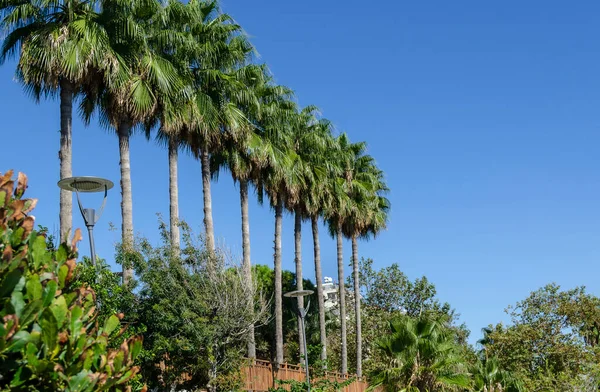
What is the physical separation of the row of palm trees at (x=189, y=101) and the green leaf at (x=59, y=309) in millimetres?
15879

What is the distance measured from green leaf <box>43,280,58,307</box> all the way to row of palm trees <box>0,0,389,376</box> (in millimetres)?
15861

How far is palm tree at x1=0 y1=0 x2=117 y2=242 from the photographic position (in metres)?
20.6

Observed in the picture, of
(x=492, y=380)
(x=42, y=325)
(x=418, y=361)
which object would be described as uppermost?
(x=42, y=325)

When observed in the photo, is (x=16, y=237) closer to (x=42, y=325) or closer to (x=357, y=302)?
(x=42, y=325)

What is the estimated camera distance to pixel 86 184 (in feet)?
48.5

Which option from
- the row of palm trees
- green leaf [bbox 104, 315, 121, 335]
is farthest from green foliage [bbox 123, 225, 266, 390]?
green leaf [bbox 104, 315, 121, 335]

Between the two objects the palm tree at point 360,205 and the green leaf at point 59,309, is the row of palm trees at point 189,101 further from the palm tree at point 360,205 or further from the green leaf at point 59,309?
the green leaf at point 59,309

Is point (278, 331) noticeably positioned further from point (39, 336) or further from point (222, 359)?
point (39, 336)

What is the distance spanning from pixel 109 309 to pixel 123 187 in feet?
28.8

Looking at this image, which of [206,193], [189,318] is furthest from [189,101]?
[189,318]

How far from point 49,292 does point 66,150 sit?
16.9 m

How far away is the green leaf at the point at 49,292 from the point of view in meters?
5.08

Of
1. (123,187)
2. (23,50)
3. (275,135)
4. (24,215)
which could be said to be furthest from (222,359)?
(24,215)

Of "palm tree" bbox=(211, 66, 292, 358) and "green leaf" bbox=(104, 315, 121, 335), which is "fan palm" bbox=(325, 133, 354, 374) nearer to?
"palm tree" bbox=(211, 66, 292, 358)
